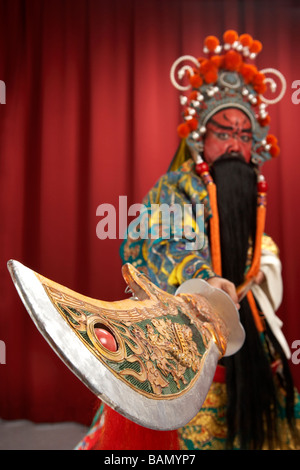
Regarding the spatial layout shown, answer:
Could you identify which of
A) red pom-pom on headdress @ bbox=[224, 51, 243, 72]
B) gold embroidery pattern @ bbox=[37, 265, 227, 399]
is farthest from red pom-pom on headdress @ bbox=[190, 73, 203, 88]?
gold embroidery pattern @ bbox=[37, 265, 227, 399]

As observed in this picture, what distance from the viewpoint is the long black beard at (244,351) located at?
1.02 metres

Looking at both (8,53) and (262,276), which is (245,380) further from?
(8,53)

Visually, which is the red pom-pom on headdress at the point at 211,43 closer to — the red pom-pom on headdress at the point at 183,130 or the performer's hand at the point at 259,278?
the red pom-pom on headdress at the point at 183,130

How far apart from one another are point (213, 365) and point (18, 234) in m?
1.51

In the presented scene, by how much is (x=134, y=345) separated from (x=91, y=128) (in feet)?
5.27

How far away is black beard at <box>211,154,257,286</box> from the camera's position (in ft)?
3.71

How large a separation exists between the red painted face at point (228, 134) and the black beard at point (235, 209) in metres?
0.03

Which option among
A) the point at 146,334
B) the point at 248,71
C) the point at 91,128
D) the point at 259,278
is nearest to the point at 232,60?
→ the point at 248,71

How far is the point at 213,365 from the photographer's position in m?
0.50

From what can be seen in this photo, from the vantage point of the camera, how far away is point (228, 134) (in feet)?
4.01

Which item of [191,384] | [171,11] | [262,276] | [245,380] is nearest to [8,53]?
[171,11]

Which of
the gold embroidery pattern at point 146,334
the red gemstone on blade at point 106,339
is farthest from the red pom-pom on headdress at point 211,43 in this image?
the red gemstone on blade at point 106,339

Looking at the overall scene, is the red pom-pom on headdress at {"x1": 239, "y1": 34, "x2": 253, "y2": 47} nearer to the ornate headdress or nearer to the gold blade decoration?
the ornate headdress
